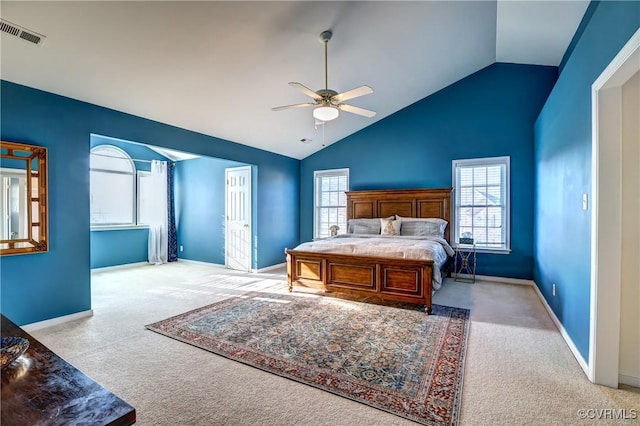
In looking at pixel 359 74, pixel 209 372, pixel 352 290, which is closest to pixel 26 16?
pixel 209 372

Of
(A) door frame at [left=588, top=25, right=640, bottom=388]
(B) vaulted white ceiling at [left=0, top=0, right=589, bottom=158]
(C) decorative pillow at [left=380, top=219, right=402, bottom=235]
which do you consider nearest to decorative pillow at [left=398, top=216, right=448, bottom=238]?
(C) decorative pillow at [left=380, top=219, right=402, bottom=235]

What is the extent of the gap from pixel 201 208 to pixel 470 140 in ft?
20.4

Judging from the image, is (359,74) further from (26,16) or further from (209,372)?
(209,372)

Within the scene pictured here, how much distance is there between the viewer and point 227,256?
6.78 meters

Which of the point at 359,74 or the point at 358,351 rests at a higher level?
the point at 359,74

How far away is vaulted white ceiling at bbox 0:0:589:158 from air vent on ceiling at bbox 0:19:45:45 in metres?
0.05

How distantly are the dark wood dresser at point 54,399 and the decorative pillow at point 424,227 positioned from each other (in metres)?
5.05

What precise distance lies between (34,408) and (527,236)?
6.17m

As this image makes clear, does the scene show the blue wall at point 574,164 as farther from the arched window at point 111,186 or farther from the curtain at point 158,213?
the arched window at point 111,186

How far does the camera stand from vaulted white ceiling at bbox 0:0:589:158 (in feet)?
9.14

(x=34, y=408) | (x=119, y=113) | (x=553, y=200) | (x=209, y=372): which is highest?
(x=119, y=113)

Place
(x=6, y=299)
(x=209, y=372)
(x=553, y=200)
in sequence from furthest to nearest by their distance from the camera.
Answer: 1. (x=553, y=200)
2. (x=6, y=299)
3. (x=209, y=372)

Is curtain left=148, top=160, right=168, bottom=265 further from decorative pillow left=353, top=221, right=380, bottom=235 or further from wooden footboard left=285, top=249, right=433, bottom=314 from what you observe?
decorative pillow left=353, top=221, right=380, bottom=235

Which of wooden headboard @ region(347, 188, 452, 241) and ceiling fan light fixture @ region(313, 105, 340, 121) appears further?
wooden headboard @ region(347, 188, 452, 241)
